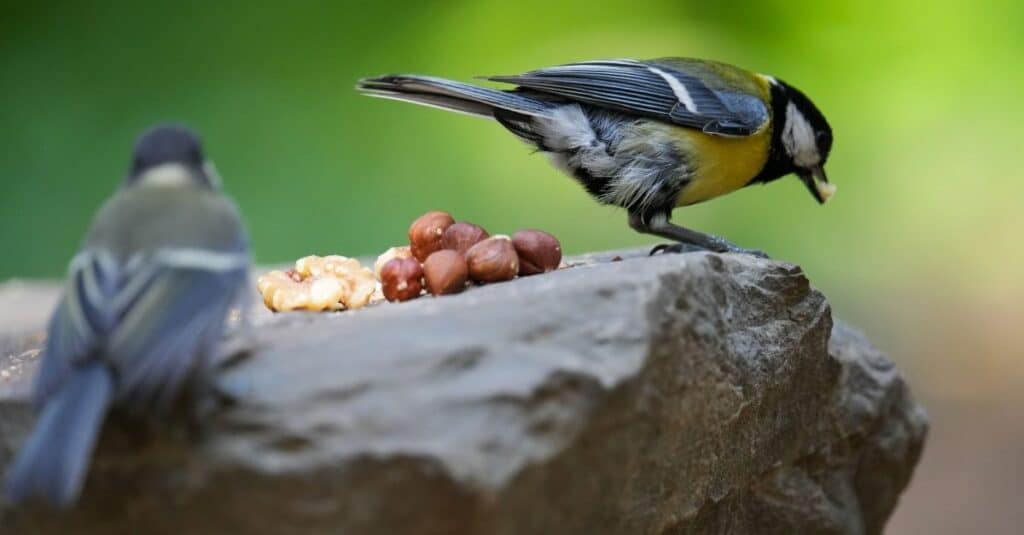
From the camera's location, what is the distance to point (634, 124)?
102 inches

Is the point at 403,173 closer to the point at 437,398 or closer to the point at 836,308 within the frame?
the point at 836,308

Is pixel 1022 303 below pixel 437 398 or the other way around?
below

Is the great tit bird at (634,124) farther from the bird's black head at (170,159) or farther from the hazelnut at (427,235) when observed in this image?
the bird's black head at (170,159)

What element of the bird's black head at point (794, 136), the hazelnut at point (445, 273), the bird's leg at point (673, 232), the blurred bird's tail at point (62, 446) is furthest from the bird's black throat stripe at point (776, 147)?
the blurred bird's tail at point (62, 446)

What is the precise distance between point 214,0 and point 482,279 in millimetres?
2717

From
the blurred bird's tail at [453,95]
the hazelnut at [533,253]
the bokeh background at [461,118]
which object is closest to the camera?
the hazelnut at [533,253]

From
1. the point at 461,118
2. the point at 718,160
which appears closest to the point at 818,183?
the point at 718,160

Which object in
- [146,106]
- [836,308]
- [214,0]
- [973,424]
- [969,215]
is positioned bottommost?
[973,424]

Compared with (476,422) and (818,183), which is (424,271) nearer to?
Answer: (476,422)

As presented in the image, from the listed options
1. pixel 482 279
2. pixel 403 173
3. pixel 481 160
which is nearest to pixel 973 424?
pixel 481 160

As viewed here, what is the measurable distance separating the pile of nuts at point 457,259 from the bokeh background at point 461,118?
1.76 m

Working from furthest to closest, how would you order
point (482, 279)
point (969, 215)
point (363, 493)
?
point (969, 215) → point (482, 279) → point (363, 493)

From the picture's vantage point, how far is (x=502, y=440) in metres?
1.32

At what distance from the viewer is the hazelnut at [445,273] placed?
78.7 inches
